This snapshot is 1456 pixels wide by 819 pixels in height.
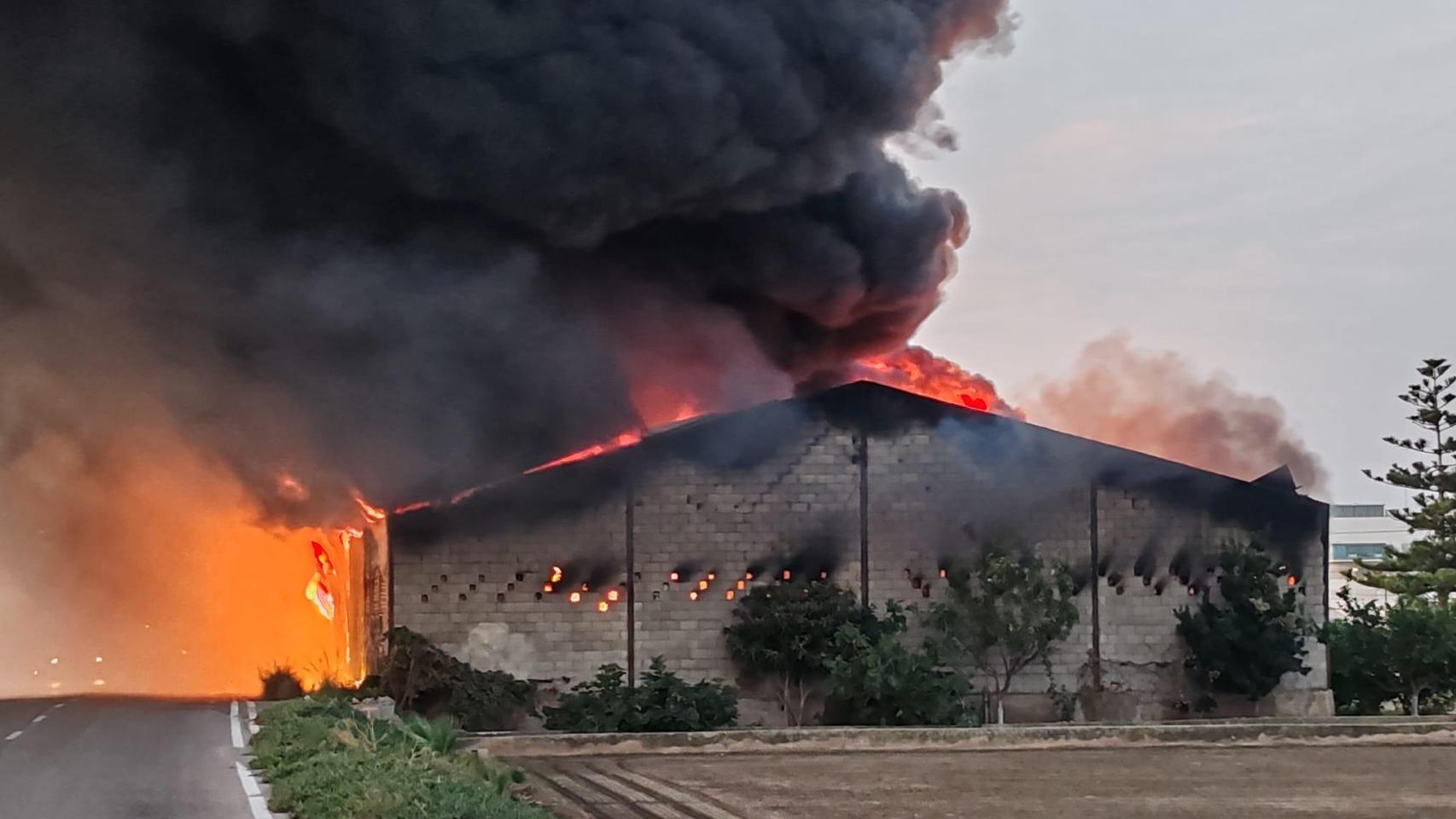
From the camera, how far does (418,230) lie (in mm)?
27578

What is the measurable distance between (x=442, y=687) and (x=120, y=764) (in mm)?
8576

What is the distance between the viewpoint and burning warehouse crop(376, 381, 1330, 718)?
86.8 feet

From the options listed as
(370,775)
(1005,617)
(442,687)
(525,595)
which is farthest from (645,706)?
(370,775)

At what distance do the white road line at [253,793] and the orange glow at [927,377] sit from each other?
1746 cm

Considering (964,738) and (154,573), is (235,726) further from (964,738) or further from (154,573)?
(154,573)

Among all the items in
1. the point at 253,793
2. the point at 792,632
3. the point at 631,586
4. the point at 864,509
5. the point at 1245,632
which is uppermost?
the point at 864,509

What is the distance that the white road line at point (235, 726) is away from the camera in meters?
19.4

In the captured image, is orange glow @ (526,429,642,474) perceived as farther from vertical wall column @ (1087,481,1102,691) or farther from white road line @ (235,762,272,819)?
white road line @ (235,762,272,819)

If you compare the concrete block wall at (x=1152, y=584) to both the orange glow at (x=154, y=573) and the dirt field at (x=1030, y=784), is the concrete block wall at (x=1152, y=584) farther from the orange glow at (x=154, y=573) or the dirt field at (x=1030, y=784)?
the orange glow at (x=154, y=573)

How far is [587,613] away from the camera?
26656mm

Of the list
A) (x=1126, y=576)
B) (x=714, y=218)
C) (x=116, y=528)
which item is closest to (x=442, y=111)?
(x=714, y=218)

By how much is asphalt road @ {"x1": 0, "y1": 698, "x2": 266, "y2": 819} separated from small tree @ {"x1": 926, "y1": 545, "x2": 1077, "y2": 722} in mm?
11422

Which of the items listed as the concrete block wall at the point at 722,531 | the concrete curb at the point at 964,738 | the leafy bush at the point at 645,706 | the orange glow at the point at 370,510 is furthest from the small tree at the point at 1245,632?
the orange glow at the point at 370,510

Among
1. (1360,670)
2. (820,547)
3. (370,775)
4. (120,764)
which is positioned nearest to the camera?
(370,775)
